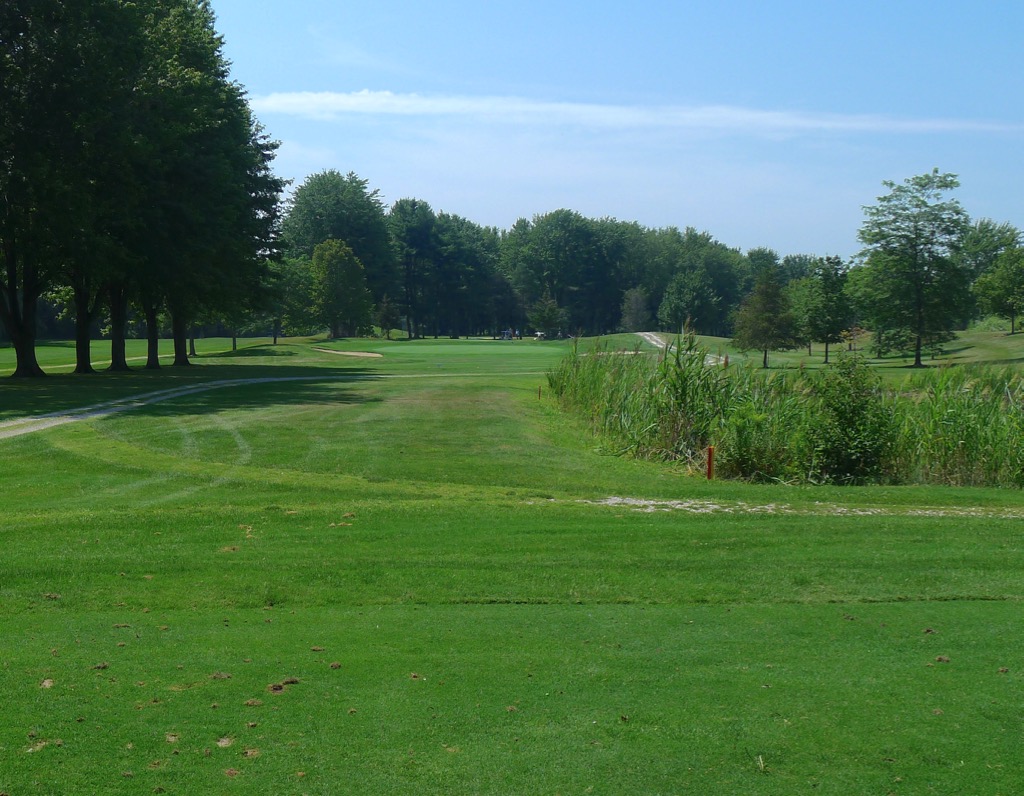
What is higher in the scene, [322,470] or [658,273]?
[658,273]

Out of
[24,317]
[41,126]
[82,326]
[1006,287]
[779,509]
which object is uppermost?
[41,126]

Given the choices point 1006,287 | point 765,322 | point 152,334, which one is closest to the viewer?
point 152,334

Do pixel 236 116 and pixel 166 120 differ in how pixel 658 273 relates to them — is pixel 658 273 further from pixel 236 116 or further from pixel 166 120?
pixel 166 120

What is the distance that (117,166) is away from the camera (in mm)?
36844

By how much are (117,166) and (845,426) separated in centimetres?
2925

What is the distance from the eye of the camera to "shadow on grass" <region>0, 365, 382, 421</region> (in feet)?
95.3

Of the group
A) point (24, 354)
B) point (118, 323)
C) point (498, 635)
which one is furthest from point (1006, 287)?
point (498, 635)

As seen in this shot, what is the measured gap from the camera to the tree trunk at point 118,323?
148 feet

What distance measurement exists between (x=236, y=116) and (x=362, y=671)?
47.7 metres

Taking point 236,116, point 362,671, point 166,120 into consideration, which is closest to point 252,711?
point 362,671

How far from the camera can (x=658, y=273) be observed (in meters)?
133

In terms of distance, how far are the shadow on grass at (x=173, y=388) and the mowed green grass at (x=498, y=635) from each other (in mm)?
11760

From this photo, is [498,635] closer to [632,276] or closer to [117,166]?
[117,166]

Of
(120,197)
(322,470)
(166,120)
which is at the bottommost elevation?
(322,470)
